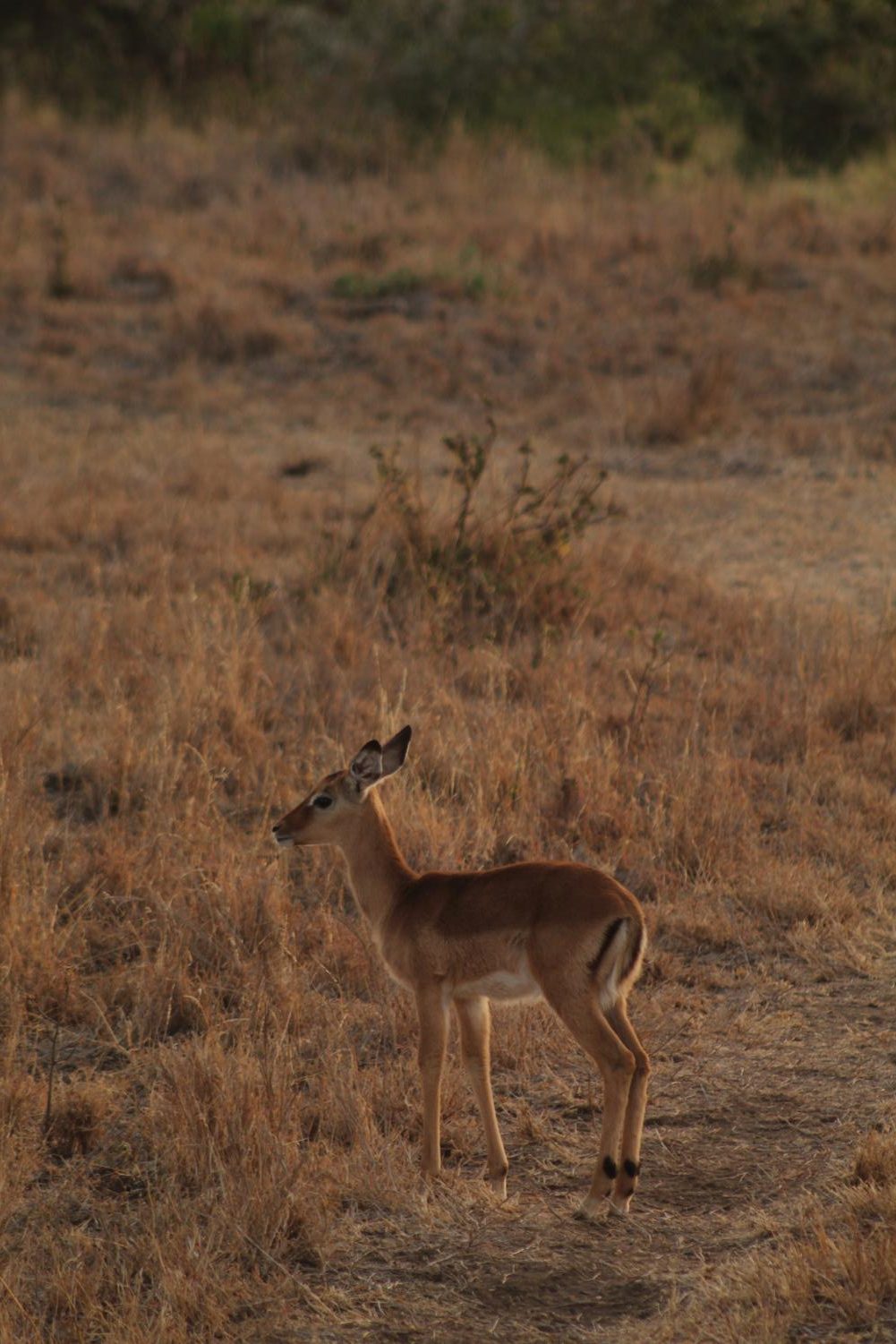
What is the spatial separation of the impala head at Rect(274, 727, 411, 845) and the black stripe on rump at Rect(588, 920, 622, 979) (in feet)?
3.24

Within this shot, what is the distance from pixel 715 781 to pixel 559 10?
17.3 metres

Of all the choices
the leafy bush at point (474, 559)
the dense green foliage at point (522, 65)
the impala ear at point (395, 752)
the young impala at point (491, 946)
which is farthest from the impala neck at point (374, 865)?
the dense green foliage at point (522, 65)

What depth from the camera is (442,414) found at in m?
14.3

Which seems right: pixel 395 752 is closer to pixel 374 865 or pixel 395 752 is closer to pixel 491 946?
pixel 374 865

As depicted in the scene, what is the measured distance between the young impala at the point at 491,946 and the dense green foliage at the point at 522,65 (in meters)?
16.2

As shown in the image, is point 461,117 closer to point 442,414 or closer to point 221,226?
point 221,226

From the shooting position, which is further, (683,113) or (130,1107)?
(683,113)

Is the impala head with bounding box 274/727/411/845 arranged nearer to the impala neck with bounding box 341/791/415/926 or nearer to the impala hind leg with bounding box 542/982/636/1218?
the impala neck with bounding box 341/791/415/926

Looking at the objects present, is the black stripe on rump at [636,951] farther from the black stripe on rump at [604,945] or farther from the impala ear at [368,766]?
the impala ear at [368,766]

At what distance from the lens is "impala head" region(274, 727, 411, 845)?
5031 mm

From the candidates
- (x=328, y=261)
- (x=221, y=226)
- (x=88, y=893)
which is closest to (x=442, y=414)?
(x=328, y=261)

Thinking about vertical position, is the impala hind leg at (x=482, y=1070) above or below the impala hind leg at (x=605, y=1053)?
below

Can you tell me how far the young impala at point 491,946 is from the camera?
14.2 ft

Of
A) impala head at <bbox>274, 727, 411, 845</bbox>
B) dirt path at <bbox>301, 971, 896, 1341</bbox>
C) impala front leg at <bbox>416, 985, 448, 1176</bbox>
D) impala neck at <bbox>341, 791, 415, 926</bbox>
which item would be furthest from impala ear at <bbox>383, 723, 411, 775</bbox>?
dirt path at <bbox>301, 971, 896, 1341</bbox>
